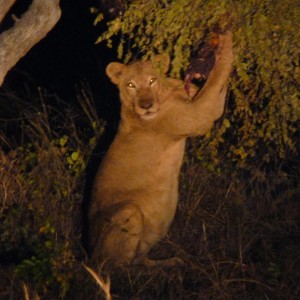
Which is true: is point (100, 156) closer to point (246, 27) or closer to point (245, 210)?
point (245, 210)

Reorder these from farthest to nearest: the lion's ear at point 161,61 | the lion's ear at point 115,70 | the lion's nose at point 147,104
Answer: the lion's ear at point 115,70 < the lion's nose at point 147,104 < the lion's ear at point 161,61

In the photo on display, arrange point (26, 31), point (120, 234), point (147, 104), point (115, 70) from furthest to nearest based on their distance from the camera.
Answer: point (115, 70), point (147, 104), point (120, 234), point (26, 31)

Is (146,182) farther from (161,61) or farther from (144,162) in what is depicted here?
(161,61)

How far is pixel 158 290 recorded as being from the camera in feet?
20.5

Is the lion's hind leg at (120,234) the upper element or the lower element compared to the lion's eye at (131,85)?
lower

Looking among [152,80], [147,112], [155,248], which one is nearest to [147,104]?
[147,112]

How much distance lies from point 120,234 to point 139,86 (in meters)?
1.17

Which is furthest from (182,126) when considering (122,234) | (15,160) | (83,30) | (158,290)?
(83,30)

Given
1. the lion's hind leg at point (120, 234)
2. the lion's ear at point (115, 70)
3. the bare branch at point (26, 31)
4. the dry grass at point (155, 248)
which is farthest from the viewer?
the lion's ear at point (115, 70)

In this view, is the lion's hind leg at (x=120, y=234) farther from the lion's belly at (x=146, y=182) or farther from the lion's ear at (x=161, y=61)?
the lion's ear at (x=161, y=61)

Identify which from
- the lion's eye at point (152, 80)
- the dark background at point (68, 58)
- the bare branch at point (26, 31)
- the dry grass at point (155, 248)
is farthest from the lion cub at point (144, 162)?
the dark background at point (68, 58)

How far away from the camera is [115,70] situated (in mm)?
7332

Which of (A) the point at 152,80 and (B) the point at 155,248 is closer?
(A) the point at 152,80

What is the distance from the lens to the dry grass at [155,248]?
610cm
